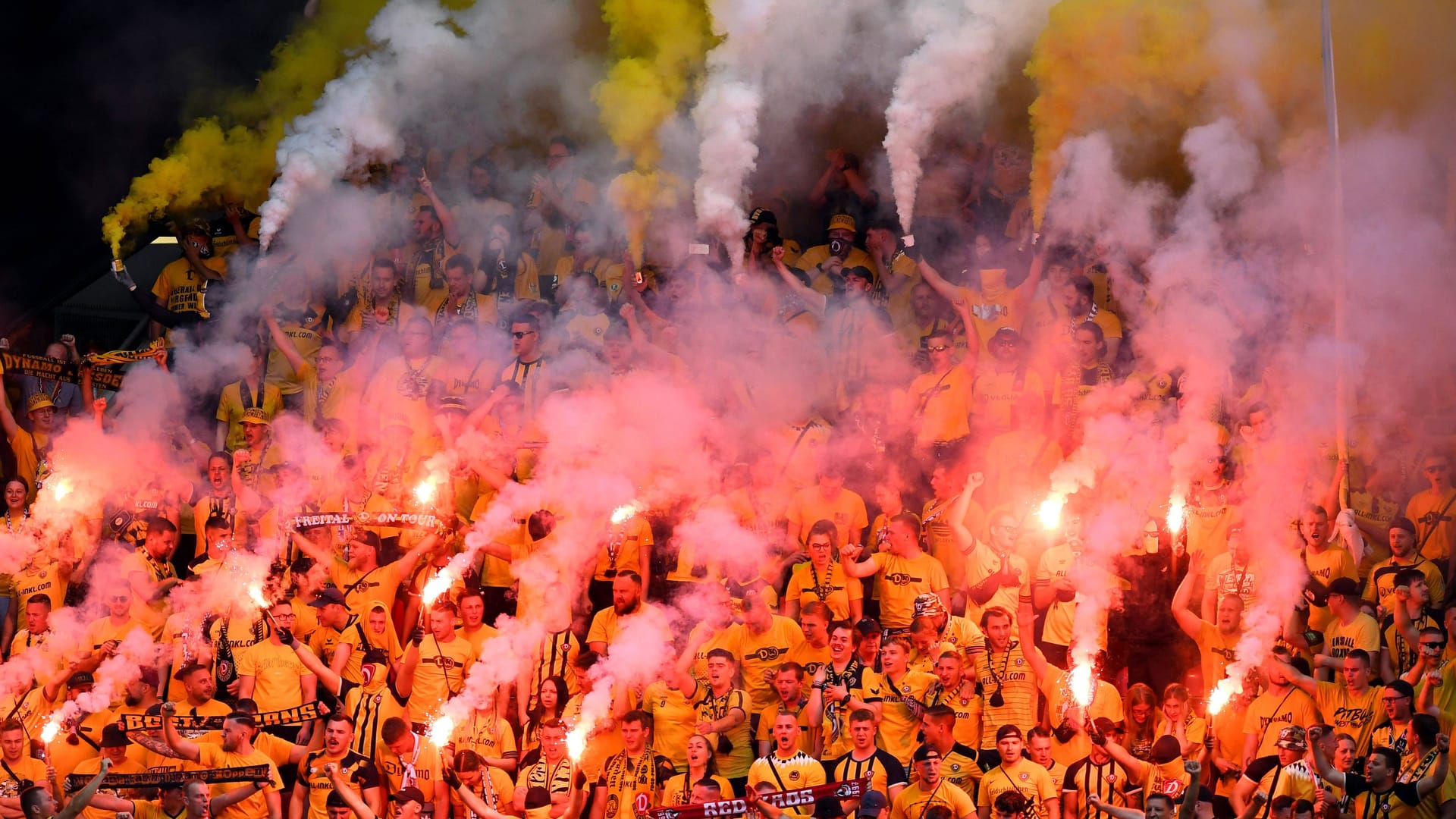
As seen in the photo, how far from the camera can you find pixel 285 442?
9016 mm

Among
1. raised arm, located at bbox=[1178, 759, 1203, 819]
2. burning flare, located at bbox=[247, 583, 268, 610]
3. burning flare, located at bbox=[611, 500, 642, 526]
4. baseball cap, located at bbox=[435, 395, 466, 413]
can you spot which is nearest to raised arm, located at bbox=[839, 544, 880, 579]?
burning flare, located at bbox=[611, 500, 642, 526]

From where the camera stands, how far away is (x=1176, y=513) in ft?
26.1

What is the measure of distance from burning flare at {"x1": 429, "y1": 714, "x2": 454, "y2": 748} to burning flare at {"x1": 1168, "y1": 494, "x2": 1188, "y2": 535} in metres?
3.59

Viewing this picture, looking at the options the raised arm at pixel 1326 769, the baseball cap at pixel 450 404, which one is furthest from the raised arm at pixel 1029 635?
the baseball cap at pixel 450 404

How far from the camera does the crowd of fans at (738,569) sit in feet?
24.0

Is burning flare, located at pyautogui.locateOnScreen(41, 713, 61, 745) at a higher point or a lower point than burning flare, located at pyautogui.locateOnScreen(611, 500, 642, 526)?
lower

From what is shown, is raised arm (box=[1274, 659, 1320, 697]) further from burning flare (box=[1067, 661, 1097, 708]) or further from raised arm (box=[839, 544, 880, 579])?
raised arm (box=[839, 544, 880, 579])

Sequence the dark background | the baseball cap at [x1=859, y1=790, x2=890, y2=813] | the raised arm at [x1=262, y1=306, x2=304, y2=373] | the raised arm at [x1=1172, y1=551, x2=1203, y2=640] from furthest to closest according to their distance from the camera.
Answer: the dark background, the raised arm at [x1=262, y1=306, x2=304, y2=373], the raised arm at [x1=1172, y1=551, x2=1203, y2=640], the baseball cap at [x1=859, y1=790, x2=890, y2=813]

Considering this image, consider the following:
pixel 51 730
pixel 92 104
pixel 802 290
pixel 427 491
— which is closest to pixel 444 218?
pixel 427 491

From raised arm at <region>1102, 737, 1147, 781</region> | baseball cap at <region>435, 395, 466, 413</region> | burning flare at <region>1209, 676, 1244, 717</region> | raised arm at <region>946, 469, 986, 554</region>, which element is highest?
burning flare at <region>1209, 676, 1244, 717</region>

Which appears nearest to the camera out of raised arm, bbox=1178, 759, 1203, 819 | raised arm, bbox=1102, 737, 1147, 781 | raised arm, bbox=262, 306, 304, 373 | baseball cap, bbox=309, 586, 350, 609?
raised arm, bbox=1178, 759, 1203, 819

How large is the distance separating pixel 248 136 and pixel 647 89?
2.64m

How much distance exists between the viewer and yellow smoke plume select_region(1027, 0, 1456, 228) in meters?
8.53

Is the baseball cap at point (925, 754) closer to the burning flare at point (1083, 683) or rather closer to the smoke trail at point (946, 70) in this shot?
the burning flare at point (1083, 683)
